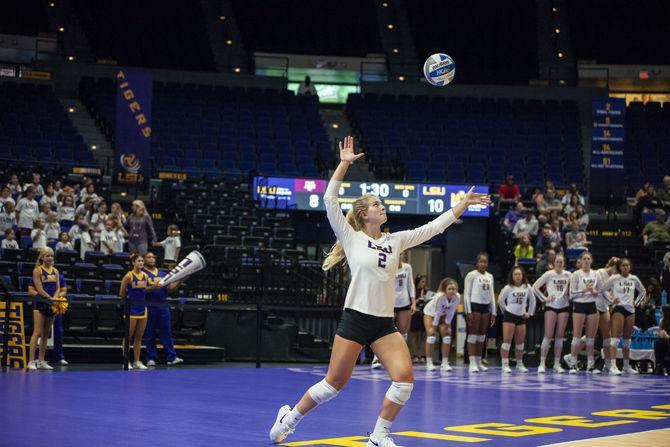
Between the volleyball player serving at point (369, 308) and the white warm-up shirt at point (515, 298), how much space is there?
33.3 ft

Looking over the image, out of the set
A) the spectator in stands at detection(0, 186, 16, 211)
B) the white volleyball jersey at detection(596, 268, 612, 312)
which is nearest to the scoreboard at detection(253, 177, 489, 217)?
the spectator in stands at detection(0, 186, 16, 211)

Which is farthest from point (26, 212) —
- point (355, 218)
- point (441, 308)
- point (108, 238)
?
point (355, 218)

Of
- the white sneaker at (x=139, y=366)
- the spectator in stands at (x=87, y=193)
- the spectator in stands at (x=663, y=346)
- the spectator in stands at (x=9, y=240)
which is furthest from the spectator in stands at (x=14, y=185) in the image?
the spectator in stands at (x=663, y=346)

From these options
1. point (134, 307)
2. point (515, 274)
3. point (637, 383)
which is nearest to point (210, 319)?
point (134, 307)

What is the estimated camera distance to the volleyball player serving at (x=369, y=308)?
7336 millimetres

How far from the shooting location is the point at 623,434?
883 centimetres

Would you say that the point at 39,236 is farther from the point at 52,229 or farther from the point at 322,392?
the point at 322,392

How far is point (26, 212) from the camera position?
2081 centimetres

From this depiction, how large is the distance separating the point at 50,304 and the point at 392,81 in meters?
25.9

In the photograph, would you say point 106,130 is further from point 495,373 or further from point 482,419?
point 482,419

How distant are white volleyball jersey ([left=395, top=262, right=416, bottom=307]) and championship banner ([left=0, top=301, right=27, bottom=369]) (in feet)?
20.4

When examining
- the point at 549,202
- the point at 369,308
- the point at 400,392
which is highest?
the point at 549,202

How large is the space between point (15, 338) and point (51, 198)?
7.18 metres

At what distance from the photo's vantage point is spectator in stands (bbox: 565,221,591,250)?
81.0 feet
